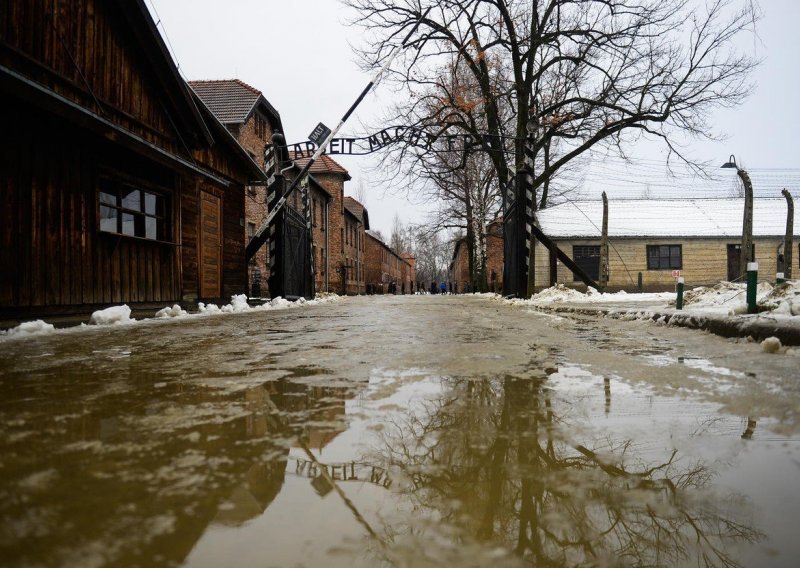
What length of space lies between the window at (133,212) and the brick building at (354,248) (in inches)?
1003

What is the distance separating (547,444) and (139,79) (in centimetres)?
921

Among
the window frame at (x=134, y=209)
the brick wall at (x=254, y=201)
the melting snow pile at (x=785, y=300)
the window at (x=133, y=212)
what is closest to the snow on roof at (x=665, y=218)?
the brick wall at (x=254, y=201)

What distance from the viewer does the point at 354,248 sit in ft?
136

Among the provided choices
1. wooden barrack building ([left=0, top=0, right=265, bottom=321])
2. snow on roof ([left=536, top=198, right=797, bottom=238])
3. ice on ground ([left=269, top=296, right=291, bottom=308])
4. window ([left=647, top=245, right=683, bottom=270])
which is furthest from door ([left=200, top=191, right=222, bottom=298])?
window ([left=647, top=245, right=683, bottom=270])

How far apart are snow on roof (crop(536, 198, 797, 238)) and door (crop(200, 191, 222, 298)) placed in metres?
18.9

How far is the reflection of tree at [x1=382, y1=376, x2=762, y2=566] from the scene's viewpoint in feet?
2.89

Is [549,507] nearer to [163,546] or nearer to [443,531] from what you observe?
[443,531]

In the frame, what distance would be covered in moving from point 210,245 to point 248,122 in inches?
434

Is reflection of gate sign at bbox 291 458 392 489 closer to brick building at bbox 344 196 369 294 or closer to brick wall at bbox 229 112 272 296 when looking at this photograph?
brick wall at bbox 229 112 272 296

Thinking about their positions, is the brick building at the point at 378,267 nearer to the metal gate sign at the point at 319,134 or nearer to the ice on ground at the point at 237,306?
the metal gate sign at the point at 319,134

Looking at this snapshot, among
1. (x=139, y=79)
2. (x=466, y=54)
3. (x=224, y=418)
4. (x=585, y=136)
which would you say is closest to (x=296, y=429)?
(x=224, y=418)

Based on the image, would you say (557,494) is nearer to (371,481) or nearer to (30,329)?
(371,481)

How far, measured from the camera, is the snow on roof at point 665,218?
26375mm

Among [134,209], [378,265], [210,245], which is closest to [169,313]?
[134,209]
